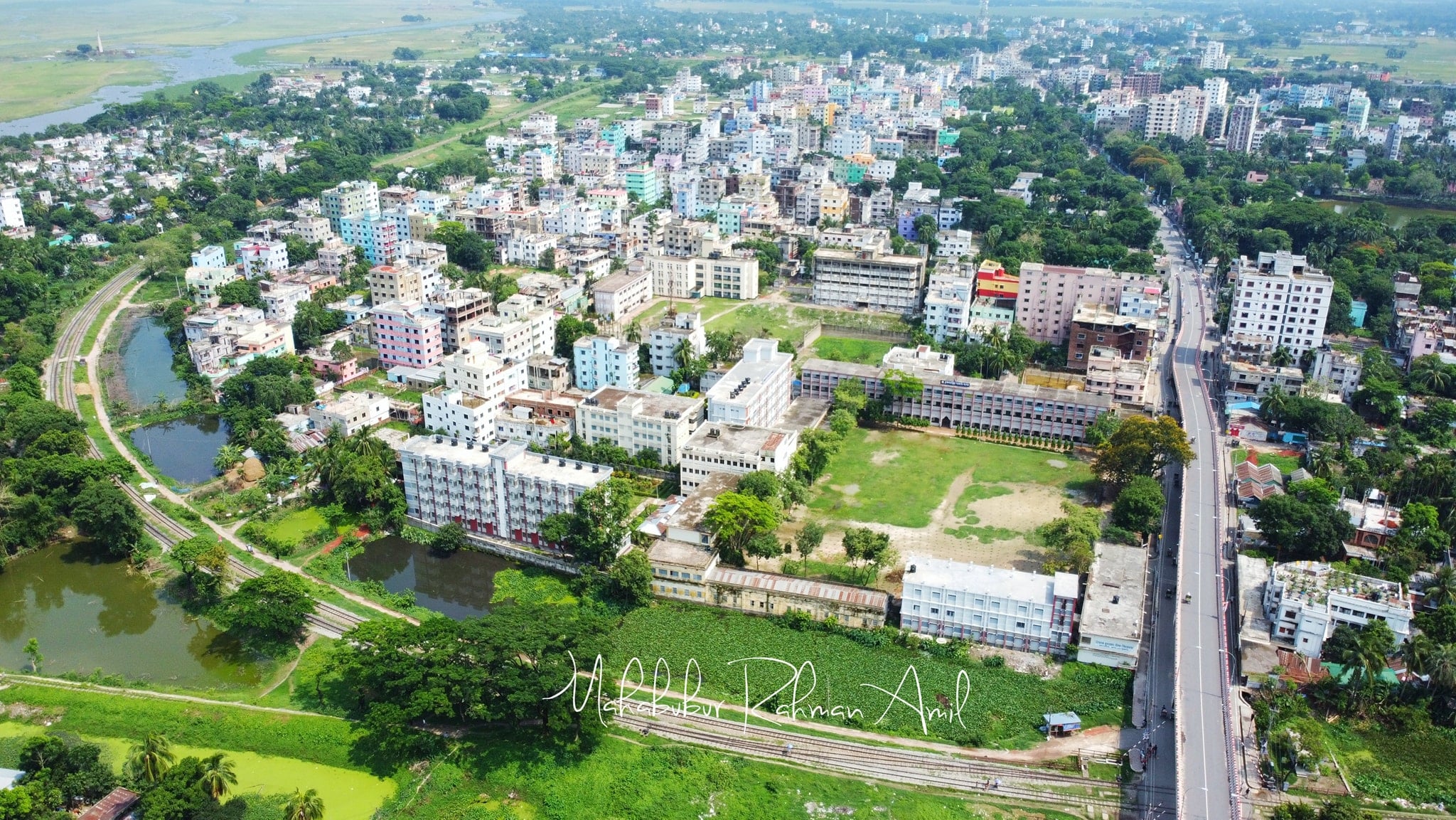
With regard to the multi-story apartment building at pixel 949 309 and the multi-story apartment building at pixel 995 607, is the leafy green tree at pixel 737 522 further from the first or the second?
the multi-story apartment building at pixel 949 309

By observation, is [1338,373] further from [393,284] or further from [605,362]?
[393,284]

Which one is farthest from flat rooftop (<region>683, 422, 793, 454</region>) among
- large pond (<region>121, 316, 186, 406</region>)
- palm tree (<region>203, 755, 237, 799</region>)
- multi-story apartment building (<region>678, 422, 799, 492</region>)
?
large pond (<region>121, 316, 186, 406</region>)

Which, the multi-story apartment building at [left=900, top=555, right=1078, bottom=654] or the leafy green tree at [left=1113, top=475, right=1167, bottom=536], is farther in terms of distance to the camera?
the leafy green tree at [left=1113, top=475, right=1167, bottom=536]

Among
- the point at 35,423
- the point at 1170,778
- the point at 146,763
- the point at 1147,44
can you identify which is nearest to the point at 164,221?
the point at 35,423

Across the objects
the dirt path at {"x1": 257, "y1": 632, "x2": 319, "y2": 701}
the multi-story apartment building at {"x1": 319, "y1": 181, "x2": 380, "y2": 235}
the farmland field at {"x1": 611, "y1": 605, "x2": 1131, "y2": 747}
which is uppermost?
the multi-story apartment building at {"x1": 319, "y1": 181, "x2": 380, "y2": 235}

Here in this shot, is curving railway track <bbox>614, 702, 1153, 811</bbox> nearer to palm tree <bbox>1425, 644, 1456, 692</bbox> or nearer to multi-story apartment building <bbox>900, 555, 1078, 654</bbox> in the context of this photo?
multi-story apartment building <bbox>900, 555, 1078, 654</bbox>

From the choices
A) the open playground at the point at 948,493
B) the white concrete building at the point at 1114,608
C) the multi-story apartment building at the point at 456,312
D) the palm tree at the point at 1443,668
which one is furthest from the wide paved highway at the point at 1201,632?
the multi-story apartment building at the point at 456,312
